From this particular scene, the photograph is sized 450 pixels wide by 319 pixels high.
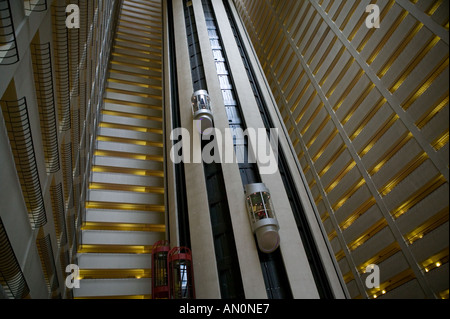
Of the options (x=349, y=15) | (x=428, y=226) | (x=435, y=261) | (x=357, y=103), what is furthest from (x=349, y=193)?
(x=349, y=15)

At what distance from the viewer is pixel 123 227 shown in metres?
15.2

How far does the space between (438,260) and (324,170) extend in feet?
25.0

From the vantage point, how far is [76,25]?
1021 centimetres

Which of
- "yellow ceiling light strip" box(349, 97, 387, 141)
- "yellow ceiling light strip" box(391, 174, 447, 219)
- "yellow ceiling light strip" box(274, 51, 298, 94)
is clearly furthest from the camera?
"yellow ceiling light strip" box(274, 51, 298, 94)

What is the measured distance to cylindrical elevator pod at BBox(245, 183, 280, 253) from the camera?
1081 cm

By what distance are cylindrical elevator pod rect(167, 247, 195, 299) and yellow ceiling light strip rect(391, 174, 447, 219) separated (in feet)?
27.4

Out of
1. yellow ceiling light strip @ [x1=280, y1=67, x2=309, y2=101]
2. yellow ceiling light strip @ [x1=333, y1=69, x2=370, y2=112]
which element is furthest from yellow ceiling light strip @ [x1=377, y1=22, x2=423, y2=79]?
yellow ceiling light strip @ [x1=280, y1=67, x2=309, y2=101]

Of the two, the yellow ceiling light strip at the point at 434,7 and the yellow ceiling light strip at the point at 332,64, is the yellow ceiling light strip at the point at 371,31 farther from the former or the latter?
the yellow ceiling light strip at the point at 434,7

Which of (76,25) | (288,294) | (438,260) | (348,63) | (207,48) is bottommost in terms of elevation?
(288,294)

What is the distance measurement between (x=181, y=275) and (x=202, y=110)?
6592 mm
